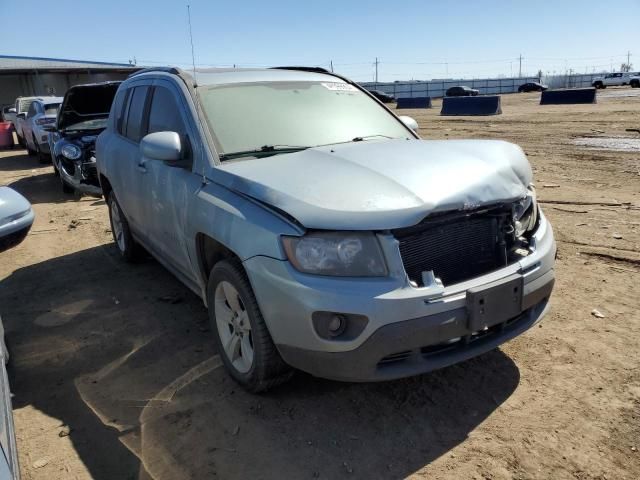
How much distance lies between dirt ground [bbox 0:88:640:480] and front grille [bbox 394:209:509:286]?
0.79 metres

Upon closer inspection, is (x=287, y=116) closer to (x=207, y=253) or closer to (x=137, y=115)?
(x=207, y=253)

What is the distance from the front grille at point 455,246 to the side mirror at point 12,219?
1918 mm

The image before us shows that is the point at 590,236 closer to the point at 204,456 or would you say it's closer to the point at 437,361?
the point at 437,361

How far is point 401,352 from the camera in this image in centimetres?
241

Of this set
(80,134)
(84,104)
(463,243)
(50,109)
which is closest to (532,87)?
(50,109)

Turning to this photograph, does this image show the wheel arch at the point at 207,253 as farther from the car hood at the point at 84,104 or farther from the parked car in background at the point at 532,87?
the parked car in background at the point at 532,87

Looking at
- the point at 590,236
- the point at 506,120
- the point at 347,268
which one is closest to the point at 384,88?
the point at 506,120

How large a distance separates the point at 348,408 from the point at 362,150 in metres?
1.58

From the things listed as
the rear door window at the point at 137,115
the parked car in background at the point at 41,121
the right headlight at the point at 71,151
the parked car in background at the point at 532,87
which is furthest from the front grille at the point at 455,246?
the parked car in background at the point at 532,87

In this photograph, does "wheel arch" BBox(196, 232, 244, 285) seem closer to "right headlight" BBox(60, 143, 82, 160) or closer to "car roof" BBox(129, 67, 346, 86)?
"car roof" BBox(129, 67, 346, 86)

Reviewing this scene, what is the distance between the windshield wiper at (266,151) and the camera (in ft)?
10.5

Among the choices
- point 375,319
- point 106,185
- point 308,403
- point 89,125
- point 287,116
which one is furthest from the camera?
point 89,125

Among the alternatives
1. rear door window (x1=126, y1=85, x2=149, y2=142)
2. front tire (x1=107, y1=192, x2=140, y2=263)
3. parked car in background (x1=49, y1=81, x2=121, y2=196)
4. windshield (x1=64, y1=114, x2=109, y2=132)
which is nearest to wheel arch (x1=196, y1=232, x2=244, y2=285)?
rear door window (x1=126, y1=85, x2=149, y2=142)

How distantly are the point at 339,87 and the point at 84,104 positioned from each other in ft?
25.0
